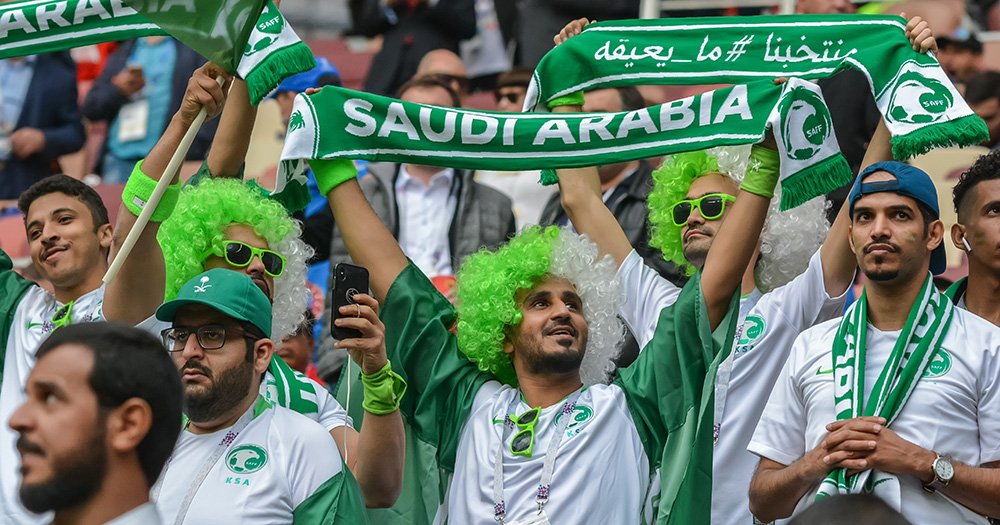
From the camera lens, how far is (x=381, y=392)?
4.09 metres

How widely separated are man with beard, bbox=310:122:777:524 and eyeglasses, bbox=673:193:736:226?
1.19 ft

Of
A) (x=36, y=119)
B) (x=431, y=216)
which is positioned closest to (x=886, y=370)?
(x=431, y=216)

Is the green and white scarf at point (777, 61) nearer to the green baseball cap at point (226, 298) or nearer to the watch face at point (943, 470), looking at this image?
the watch face at point (943, 470)

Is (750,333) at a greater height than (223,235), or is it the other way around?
(223,235)

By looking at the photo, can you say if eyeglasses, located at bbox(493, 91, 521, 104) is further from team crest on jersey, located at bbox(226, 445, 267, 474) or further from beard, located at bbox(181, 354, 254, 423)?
team crest on jersey, located at bbox(226, 445, 267, 474)

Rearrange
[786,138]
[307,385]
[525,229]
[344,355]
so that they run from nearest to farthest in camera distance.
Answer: [786,138], [307,385], [525,229], [344,355]

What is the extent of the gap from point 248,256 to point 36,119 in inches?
183

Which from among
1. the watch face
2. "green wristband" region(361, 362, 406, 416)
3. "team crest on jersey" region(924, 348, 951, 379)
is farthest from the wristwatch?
"green wristband" region(361, 362, 406, 416)

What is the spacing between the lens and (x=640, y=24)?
5398 millimetres

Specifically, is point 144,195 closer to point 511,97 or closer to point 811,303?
point 811,303

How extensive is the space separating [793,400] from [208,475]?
1956 mm

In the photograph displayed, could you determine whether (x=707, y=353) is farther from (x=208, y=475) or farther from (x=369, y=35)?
(x=369, y=35)

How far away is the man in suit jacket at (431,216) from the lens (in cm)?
688

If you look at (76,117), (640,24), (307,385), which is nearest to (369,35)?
(76,117)
